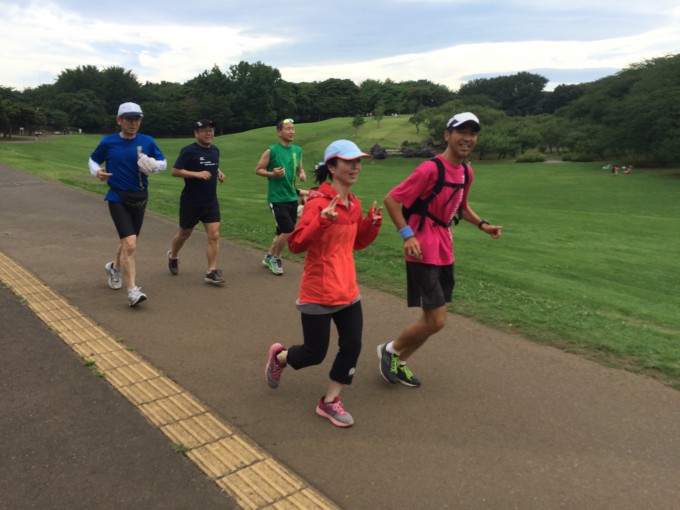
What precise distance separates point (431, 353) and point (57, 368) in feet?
10.3

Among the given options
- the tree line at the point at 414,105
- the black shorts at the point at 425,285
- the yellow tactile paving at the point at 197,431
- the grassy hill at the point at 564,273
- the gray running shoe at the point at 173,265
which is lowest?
the grassy hill at the point at 564,273

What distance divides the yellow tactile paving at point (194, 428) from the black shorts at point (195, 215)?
197 cm

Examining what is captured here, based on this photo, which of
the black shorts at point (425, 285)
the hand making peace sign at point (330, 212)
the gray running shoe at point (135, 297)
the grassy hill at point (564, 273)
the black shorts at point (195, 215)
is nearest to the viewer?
the hand making peace sign at point (330, 212)

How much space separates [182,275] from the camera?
7.34m

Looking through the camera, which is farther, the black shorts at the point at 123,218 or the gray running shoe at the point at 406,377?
the black shorts at the point at 123,218

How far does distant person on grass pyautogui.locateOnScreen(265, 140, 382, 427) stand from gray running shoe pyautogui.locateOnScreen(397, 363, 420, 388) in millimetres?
656

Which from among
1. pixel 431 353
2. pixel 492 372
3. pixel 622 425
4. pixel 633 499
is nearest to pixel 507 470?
pixel 633 499

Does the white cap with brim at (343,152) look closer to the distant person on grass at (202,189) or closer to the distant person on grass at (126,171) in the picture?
the distant person on grass at (126,171)

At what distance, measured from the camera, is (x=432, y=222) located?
4.04 meters

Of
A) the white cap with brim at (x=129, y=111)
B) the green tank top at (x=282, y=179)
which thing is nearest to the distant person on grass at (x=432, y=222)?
the white cap with brim at (x=129, y=111)

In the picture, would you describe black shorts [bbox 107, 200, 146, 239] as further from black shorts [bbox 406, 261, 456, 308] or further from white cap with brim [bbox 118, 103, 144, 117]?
black shorts [bbox 406, 261, 456, 308]

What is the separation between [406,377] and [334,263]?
4.05 ft

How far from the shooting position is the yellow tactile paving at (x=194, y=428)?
114 inches

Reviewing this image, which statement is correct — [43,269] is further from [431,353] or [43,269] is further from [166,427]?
[431,353]
